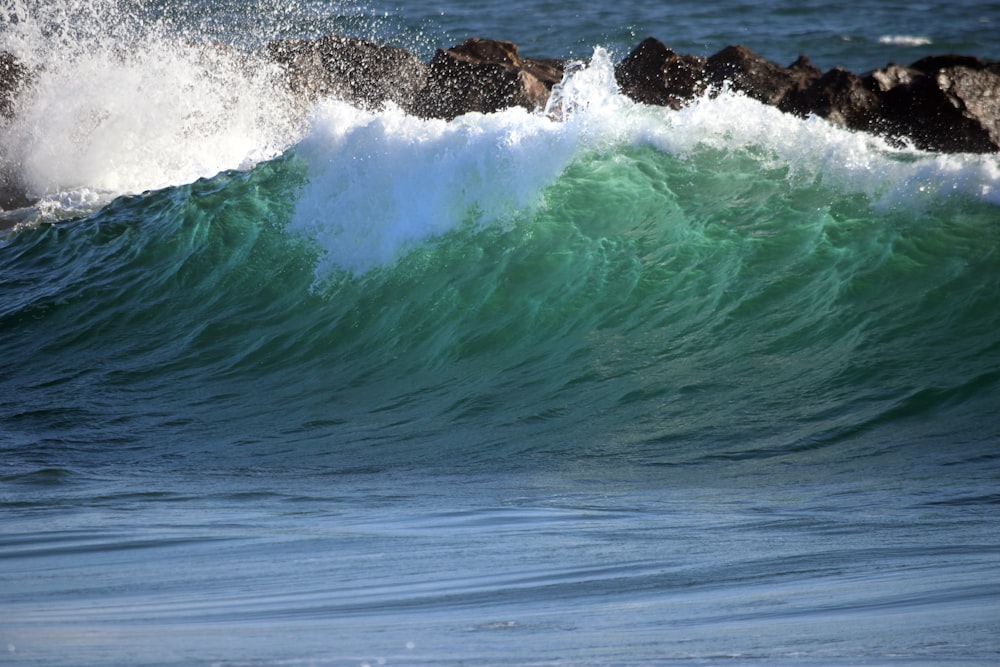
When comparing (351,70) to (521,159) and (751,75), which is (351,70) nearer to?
(751,75)

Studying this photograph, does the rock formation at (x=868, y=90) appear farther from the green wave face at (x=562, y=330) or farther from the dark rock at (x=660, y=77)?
the green wave face at (x=562, y=330)

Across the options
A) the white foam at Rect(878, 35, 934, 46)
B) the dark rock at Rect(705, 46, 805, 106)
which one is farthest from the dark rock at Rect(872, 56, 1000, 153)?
the white foam at Rect(878, 35, 934, 46)

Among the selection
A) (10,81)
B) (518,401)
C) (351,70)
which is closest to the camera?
(518,401)

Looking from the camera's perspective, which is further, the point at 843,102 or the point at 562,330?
the point at 843,102

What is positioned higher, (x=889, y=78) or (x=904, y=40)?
(x=904, y=40)

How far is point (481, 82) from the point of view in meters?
15.2

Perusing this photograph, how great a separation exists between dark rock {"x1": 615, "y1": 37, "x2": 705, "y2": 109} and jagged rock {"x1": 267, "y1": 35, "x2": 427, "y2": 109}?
9.82 ft

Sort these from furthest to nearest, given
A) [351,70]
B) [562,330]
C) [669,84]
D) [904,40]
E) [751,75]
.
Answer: [904,40] < [351,70] < [669,84] < [751,75] < [562,330]

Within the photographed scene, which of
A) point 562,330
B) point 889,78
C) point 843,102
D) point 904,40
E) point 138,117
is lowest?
point 562,330

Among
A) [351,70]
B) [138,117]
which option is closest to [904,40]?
A: [351,70]

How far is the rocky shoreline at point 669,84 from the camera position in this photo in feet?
41.1

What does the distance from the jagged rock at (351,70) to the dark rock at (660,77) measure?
2.99m

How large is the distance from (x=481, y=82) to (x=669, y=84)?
7.94 ft

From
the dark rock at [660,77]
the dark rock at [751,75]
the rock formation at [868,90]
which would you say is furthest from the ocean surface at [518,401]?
the dark rock at [660,77]
